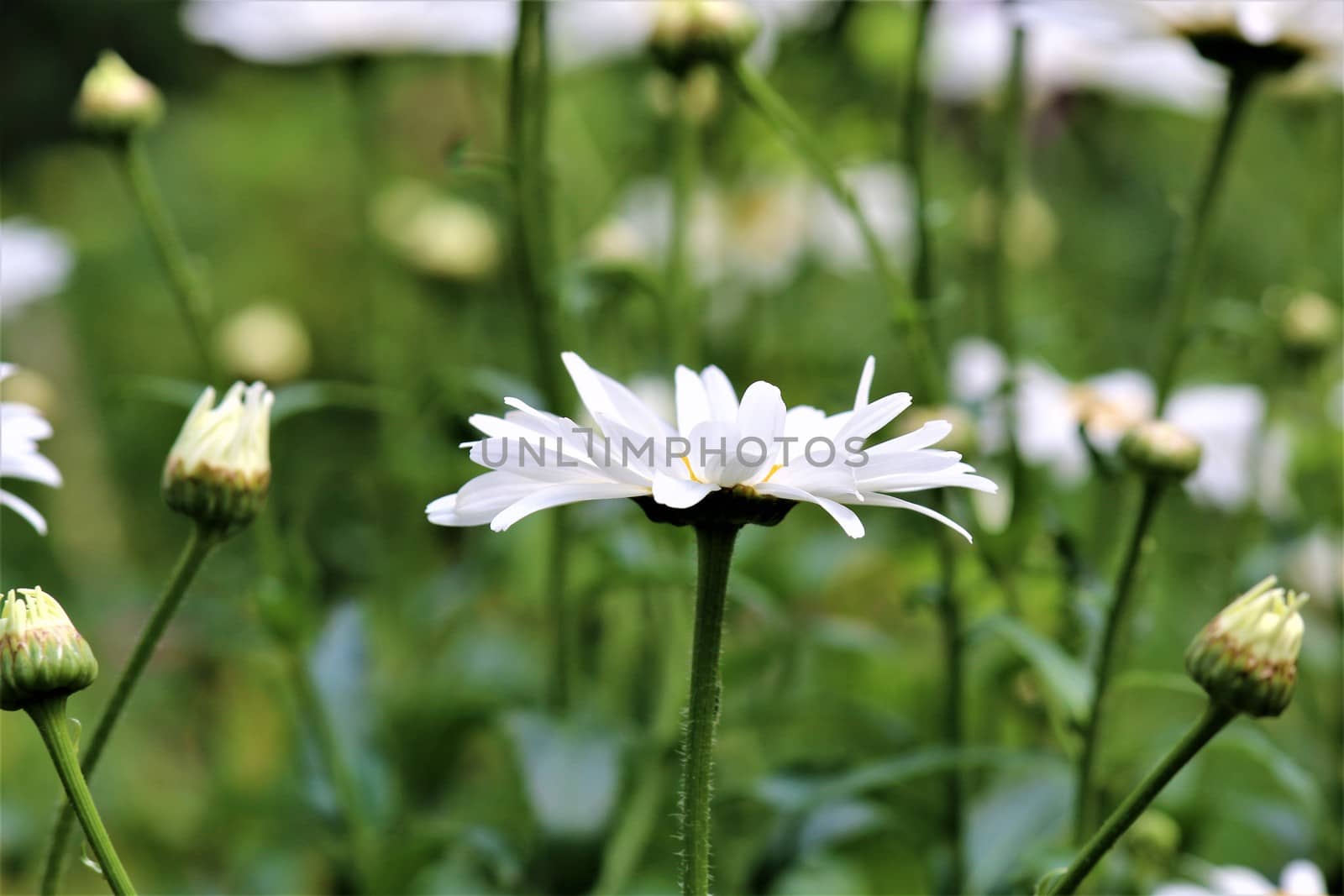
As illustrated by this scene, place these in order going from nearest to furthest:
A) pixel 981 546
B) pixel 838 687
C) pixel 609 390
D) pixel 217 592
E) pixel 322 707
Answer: pixel 609 390
pixel 981 546
pixel 322 707
pixel 838 687
pixel 217 592

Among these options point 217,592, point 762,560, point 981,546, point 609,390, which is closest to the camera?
point 609,390

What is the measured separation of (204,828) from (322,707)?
375mm

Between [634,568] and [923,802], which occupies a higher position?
[634,568]

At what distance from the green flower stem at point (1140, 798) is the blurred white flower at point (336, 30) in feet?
3.01

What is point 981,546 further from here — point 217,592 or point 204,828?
point 217,592

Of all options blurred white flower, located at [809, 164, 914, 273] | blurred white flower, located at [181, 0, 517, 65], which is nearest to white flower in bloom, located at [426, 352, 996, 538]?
blurred white flower, located at [181, 0, 517, 65]

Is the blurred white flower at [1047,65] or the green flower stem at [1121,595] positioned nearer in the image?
the green flower stem at [1121,595]

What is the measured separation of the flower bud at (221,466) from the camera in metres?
0.57

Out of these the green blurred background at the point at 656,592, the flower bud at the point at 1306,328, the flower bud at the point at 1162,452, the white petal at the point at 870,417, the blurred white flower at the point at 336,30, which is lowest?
the green blurred background at the point at 656,592

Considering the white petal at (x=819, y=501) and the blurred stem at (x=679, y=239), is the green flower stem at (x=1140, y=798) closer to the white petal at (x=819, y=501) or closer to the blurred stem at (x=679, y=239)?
the white petal at (x=819, y=501)

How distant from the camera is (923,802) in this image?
97 centimetres

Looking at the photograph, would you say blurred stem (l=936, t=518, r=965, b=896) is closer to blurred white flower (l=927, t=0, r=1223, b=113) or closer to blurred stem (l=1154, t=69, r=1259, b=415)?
blurred stem (l=1154, t=69, r=1259, b=415)

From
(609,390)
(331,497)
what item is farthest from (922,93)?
(331,497)

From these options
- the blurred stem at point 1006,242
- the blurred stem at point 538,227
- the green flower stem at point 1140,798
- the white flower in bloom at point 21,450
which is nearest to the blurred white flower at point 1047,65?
the blurred stem at point 1006,242
